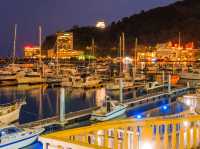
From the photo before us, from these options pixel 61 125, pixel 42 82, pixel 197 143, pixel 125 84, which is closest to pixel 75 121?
pixel 61 125

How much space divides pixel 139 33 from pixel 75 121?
126380 millimetres

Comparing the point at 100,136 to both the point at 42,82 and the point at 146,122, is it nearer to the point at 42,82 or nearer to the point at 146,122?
the point at 146,122

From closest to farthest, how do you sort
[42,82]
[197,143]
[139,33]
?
[197,143], [42,82], [139,33]

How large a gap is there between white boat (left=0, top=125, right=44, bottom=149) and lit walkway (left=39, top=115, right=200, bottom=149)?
31.7 ft

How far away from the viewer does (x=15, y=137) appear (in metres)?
16.1

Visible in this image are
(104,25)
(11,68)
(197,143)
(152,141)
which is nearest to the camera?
(152,141)

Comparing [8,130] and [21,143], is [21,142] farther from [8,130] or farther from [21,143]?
[8,130]

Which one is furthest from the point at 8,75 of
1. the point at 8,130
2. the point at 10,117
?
the point at 8,130

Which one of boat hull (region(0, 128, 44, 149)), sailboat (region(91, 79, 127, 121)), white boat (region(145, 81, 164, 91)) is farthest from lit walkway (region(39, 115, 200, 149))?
white boat (region(145, 81, 164, 91))

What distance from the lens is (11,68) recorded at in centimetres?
6372

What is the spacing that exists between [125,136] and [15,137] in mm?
11308

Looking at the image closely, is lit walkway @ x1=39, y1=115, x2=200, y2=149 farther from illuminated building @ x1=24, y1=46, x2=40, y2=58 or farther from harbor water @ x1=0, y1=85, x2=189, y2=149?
illuminated building @ x1=24, y1=46, x2=40, y2=58

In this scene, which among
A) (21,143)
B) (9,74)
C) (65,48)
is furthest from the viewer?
(65,48)

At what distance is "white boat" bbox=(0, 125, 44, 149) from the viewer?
51.5 ft
